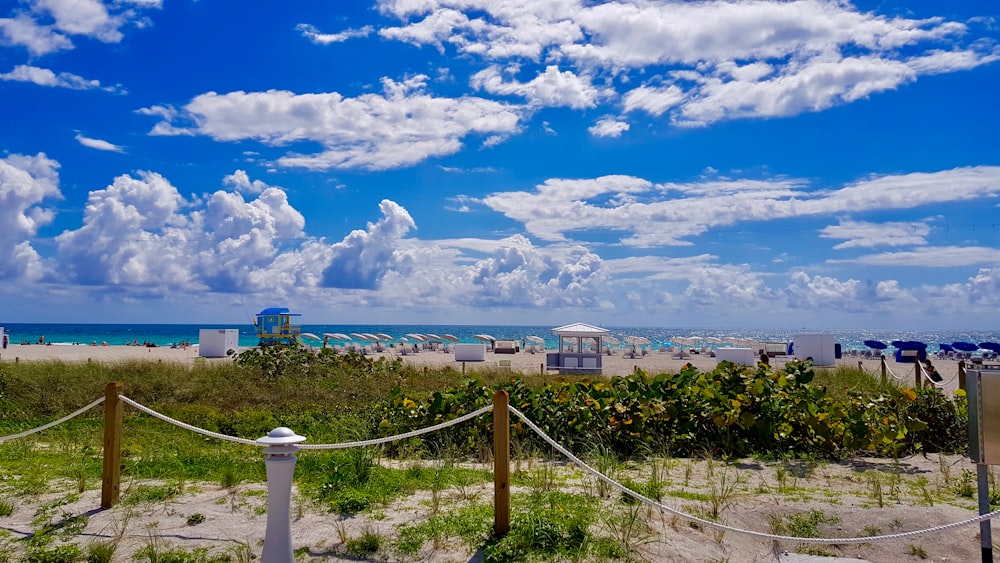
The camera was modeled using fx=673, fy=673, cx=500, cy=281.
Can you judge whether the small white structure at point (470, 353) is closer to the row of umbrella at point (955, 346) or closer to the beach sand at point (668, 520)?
the row of umbrella at point (955, 346)

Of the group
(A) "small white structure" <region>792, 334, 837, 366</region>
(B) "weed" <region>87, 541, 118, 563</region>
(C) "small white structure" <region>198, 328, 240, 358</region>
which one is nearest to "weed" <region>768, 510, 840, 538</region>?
(B) "weed" <region>87, 541, 118, 563</region>

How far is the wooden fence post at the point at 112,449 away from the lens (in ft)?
19.1

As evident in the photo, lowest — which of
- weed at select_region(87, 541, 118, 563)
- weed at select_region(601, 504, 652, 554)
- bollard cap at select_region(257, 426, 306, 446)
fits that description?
weed at select_region(87, 541, 118, 563)

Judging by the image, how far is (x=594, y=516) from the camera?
204 inches

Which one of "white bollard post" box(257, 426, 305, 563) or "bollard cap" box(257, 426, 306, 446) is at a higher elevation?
"bollard cap" box(257, 426, 306, 446)

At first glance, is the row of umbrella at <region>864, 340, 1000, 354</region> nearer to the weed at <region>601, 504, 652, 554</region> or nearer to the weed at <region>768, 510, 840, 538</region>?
the weed at <region>768, 510, 840, 538</region>

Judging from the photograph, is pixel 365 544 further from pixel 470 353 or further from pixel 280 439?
pixel 470 353

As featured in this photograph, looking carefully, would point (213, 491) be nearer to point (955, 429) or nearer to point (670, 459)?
point (670, 459)

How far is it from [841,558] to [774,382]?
417cm

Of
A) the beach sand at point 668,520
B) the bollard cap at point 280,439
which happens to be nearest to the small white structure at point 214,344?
the beach sand at point 668,520

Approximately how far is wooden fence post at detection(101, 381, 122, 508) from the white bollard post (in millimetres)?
2319

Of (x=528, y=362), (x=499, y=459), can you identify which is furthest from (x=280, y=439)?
(x=528, y=362)

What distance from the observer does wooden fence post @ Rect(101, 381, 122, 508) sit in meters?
5.82

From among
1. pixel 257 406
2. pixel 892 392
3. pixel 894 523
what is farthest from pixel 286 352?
pixel 894 523
